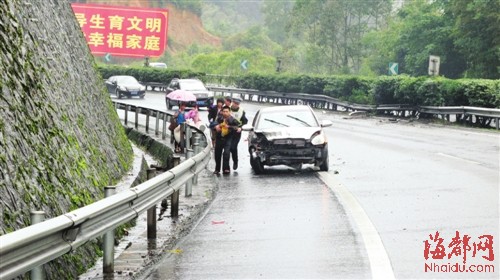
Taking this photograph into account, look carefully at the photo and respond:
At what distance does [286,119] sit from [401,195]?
655 centimetres

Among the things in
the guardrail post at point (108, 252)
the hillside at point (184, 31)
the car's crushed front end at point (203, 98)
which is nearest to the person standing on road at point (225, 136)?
the guardrail post at point (108, 252)

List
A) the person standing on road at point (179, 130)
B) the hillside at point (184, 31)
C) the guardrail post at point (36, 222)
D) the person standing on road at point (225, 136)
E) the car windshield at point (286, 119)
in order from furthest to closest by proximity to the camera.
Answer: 1. the hillside at point (184, 31)
2. the person standing on road at point (179, 130)
3. the car windshield at point (286, 119)
4. the person standing on road at point (225, 136)
5. the guardrail post at point (36, 222)

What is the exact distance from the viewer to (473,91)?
135 ft

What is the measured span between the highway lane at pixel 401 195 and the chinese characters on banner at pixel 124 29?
52199mm

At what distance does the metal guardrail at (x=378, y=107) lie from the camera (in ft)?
128

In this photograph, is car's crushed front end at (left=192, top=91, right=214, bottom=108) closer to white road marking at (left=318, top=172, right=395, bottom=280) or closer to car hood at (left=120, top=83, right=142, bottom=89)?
car hood at (left=120, top=83, right=142, bottom=89)

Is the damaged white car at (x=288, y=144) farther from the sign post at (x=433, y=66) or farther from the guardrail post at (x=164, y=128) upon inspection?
the sign post at (x=433, y=66)

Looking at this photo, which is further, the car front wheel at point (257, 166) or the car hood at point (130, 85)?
the car hood at point (130, 85)

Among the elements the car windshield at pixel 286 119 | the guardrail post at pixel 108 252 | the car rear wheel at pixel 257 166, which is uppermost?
the car windshield at pixel 286 119

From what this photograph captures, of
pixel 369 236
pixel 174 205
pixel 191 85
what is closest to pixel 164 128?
pixel 174 205

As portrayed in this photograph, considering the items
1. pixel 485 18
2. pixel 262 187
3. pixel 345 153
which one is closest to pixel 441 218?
pixel 262 187

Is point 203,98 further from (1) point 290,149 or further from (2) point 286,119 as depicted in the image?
(1) point 290,149

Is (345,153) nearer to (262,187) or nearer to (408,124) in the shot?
(262,187)

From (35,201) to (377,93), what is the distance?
138 ft
